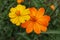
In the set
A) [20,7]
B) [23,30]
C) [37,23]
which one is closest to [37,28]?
[37,23]

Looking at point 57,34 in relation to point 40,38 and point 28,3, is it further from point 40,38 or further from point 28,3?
point 28,3

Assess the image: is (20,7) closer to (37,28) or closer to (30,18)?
(30,18)

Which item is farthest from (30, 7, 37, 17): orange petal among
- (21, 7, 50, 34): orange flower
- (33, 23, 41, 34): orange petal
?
(33, 23, 41, 34): orange petal

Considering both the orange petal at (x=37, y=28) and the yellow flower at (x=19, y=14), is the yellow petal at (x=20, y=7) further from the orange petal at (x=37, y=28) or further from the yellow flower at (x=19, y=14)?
the orange petal at (x=37, y=28)

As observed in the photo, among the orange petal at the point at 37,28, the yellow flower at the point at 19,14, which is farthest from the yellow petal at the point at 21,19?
the orange petal at the point at 37,28

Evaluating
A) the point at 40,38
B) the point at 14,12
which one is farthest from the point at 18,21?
the point at 40,38

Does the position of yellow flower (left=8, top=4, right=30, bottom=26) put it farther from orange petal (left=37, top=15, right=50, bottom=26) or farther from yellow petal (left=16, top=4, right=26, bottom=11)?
orange petal (left=37, top=15, right=50, bottom=26)
